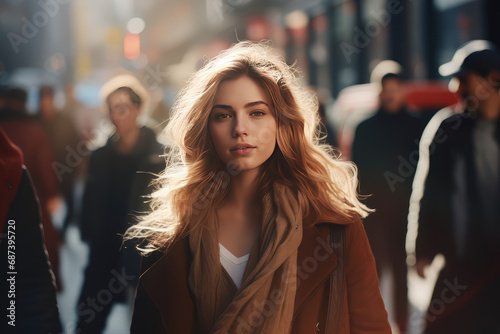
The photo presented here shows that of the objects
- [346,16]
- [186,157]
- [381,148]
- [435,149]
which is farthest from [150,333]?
[346,16]

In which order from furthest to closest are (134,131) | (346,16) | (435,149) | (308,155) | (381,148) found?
(346,16), (381,148), (134,131), (435,149), (308,155)

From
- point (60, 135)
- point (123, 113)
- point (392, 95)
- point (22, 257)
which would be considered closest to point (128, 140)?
point (123, 113)

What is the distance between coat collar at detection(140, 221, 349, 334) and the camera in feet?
5.25

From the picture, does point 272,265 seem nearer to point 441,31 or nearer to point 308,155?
point 308,155

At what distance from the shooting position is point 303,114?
1.81 metres

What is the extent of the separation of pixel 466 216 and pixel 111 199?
217cm

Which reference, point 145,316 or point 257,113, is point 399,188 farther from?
point 145,316

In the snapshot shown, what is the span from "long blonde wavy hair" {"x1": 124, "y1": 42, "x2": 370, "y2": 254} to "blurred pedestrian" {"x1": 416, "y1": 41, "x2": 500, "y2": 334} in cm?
107

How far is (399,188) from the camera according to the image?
11.9ft

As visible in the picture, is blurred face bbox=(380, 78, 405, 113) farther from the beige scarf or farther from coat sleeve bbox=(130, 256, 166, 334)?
coat sleeve bbox=(130, 256, 166, 334)

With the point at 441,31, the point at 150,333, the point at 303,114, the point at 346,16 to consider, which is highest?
the point at 346,16

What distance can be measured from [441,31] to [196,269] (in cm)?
509

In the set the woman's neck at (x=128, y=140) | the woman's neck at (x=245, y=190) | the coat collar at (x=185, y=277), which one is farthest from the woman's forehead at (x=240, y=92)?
the woman's neck at (x=128, y=140)

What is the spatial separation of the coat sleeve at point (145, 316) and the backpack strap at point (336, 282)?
0.54 m
